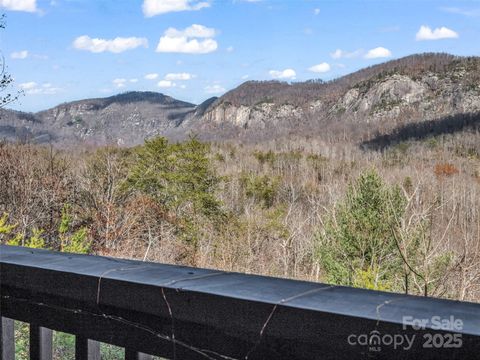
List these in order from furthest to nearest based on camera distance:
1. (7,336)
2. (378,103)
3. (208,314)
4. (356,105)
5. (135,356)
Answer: (356,105), (378,103), (7,336), (135,356), (208,314)

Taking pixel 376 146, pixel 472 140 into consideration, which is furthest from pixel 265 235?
pixel 376 146

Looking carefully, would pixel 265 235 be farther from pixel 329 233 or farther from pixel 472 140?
pixel 472 140

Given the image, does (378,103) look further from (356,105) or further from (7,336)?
(7,336)

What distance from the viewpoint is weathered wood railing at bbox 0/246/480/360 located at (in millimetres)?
882

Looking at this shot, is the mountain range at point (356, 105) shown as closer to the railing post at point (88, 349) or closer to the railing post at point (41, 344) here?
the railing post at point (41, 344)

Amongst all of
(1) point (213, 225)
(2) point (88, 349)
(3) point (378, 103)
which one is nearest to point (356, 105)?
(3) point (378, 103)

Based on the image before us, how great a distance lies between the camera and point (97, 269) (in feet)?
4.32

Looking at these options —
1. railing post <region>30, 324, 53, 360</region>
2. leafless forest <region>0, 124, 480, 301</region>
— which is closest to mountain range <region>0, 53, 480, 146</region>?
leafless forest <region>0, 124, 480, 301</region>

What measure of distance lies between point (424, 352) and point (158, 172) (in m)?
33.2
